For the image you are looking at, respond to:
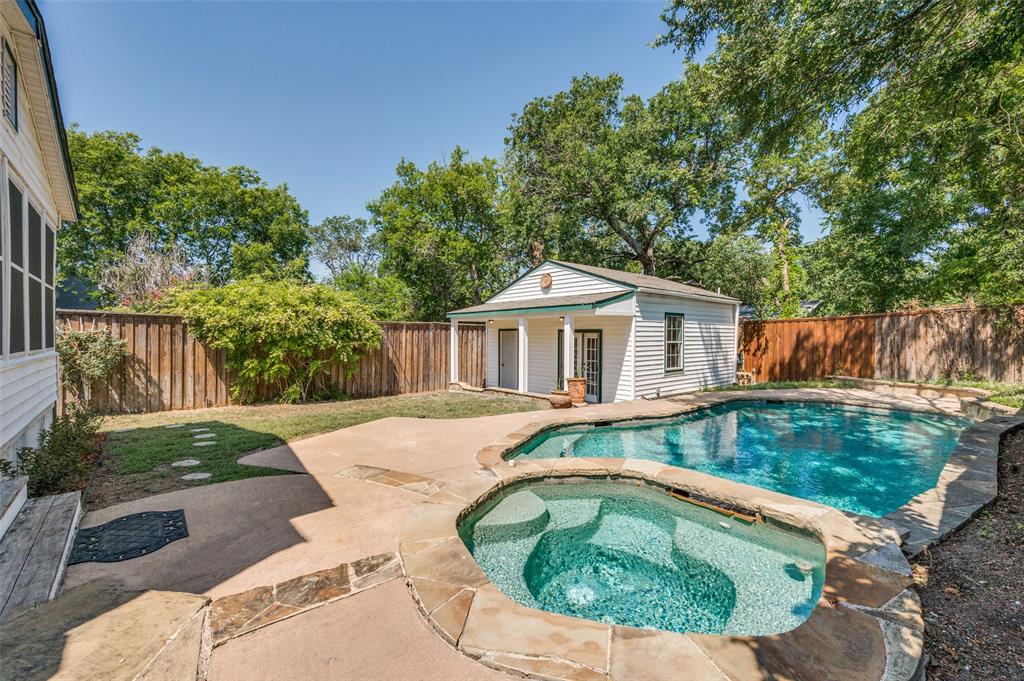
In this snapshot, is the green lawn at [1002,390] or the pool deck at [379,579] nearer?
the pool deck at [379,579]

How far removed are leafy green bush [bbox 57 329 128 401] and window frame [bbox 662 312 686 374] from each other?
39.6ft

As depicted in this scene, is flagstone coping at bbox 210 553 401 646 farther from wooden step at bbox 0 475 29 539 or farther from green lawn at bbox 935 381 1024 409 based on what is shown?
green lawn at bbox 935 381 1024 409

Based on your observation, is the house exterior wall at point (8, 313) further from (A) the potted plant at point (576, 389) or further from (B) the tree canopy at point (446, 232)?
(B) the tree canopy at point (446, 232)

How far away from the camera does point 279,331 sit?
947 centimetres

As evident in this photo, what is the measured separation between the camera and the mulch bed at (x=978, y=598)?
2.11m

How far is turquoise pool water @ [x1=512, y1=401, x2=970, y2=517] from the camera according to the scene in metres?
5.41

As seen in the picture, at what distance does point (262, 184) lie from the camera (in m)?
23.8

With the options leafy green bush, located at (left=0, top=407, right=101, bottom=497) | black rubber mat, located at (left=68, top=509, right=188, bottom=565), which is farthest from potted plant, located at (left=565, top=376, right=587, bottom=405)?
leafy green bush, located at (left=0, top=407, right=101, bottom=497)

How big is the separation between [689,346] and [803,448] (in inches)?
209

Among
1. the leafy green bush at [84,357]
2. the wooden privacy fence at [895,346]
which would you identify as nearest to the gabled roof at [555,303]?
the leafy green bush at [84,357]

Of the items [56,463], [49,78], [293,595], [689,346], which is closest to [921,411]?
[689,346]

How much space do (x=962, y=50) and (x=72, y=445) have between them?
11891 mm

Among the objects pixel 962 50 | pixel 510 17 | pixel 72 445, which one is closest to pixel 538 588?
pixel 72 445

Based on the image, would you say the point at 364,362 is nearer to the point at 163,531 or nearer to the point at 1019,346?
the point at 163,531
